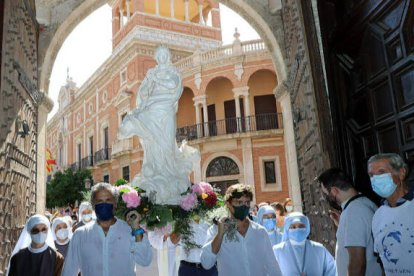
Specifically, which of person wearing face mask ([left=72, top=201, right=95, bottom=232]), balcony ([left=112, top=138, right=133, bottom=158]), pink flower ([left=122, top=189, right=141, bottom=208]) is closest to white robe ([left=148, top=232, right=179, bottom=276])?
pink flower ([left=122, top=189, right=141, bottom=208])

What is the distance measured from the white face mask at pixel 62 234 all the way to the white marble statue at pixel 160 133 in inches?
38.3

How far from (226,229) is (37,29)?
609cm

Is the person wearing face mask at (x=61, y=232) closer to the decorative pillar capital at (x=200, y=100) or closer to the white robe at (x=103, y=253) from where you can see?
the white robe at (x=103, y=253)

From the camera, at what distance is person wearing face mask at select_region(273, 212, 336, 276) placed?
3338 millimetres

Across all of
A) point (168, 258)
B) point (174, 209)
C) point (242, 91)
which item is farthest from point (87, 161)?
point (174, 209)

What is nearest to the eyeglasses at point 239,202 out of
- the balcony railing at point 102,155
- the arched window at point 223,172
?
the arched window at point 223,172

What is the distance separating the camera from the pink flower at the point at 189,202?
455cm

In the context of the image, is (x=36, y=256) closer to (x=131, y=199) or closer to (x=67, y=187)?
(x=131, y=199)

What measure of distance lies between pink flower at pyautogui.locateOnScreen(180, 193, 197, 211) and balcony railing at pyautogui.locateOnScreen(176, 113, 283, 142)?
47.7 ft

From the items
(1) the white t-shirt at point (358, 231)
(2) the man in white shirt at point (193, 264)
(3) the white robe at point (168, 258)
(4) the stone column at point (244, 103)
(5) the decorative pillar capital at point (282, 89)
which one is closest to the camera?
(1) the white t-shirt at point (358, 231)

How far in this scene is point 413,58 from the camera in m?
2.65

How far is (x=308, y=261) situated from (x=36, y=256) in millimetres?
2345

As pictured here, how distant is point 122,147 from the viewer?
22.0 metres

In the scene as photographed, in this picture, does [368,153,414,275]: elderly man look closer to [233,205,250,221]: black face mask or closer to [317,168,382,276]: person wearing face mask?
[317,168,382,276]: person wearing face mask
